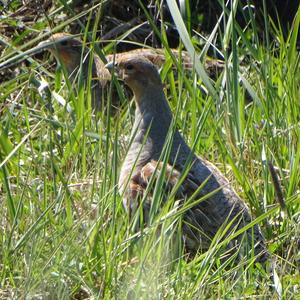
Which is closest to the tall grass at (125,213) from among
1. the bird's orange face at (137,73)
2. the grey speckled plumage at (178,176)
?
the grey speckled plumage at (178,176)

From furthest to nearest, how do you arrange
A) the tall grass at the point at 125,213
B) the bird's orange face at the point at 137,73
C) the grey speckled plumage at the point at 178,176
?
1. the bird's orange face at the point at 137,73
2. the grey speckled plumage at the point at 178,176
3. the tall grass at the point at 125,213

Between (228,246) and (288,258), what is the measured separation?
0.37 m

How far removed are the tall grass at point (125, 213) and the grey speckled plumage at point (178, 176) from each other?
0.09m

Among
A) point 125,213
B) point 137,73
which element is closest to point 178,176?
point 125,213

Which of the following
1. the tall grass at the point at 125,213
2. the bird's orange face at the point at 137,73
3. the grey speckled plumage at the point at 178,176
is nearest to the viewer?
the tall grass at the point at 125,213

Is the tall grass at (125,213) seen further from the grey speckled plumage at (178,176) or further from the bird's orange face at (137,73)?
the bird's orange face at (137,73)

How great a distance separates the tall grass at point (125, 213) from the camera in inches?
144

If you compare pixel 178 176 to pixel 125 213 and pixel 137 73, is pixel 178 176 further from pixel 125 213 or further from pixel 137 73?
pixel 137 73

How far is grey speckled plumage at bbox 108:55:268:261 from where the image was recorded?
464 centimetres

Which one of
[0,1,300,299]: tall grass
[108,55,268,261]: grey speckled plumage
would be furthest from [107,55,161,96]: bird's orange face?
[0,1,300,299]: tall grass

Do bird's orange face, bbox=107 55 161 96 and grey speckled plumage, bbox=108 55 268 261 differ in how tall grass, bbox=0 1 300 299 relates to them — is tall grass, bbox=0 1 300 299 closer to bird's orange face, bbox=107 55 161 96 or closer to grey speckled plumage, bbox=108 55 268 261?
grey speckled plumage, bbox=108 55 268 261

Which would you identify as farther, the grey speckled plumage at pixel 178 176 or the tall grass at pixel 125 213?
the grey speckled plumage at pixel 178 176

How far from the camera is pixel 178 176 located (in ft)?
15.5

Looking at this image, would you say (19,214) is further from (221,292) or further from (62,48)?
(62,48)
